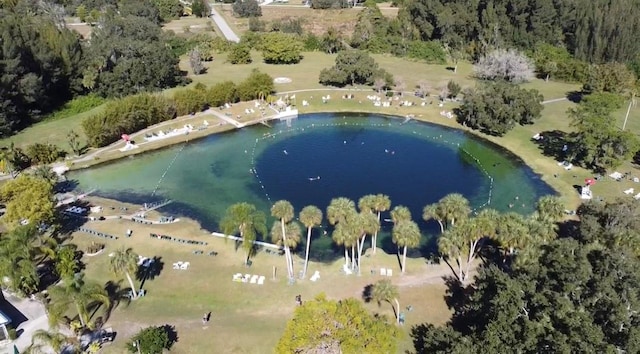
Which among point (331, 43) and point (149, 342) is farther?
point (331, 43)

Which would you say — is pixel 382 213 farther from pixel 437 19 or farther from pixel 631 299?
pixel 437 19

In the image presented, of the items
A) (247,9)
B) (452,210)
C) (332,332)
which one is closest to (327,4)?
(247,9)

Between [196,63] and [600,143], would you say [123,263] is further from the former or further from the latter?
[196,63]

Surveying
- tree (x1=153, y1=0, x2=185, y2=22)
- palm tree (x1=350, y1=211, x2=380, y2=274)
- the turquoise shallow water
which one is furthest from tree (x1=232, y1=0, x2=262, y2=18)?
palm tree (x1=350, y1=211, x2=380, y2=274)

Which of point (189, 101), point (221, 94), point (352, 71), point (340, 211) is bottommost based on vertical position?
point (189, 101)

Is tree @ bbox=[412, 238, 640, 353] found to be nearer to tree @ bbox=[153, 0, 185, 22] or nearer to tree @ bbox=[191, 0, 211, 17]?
tree @ bbox=[153, 0, 185, 22]

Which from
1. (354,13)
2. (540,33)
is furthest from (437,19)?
(354,13)
